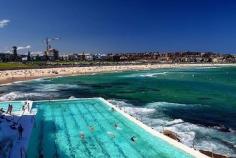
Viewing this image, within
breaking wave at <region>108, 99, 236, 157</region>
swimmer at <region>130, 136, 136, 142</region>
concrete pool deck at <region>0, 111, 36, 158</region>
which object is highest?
concrete pool deck at <region>0, 111, 36, 158</region>

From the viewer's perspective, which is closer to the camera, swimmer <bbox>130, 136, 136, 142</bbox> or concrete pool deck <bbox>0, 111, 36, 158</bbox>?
concrete pool deck <bbox>0, 111, 36, 158</bbox>

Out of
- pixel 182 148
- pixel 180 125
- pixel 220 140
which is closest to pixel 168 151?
pixel 182 148

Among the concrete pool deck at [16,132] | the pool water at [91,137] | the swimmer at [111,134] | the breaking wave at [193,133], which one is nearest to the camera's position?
the concrete pool deck at [16,132]

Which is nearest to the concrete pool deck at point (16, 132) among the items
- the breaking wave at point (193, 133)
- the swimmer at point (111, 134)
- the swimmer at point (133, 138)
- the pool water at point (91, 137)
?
the pool water at point (91, 137)

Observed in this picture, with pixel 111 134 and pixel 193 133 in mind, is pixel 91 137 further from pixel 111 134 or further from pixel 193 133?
Result: pixel 193 133

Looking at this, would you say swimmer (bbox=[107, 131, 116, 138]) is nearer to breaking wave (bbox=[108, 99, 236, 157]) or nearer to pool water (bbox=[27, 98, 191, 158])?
pool water (bbox=[27, 98, 191, 158])

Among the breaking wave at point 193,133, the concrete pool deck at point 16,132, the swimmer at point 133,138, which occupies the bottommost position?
the breaking wave at point 193,133

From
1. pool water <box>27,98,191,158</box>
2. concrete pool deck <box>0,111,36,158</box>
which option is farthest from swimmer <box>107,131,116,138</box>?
concrete pool deck <box>0,111,36,158</box>

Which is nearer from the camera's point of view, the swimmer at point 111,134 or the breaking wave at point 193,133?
the swimmer at point 111,134

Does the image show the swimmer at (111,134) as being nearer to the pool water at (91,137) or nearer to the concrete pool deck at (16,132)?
the pool water at (91,137)
